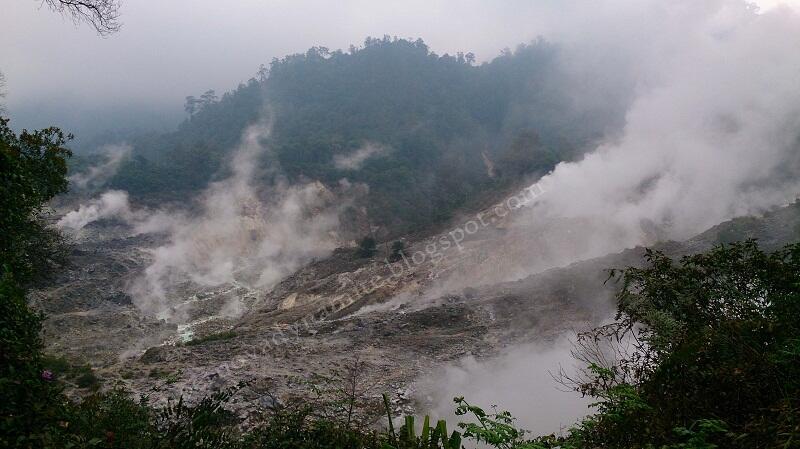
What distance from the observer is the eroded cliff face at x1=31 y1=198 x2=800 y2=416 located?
13.6m

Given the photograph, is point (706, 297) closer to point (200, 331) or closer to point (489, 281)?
point (489, 281)

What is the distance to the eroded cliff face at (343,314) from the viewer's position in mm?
13578

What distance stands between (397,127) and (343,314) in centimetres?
5292

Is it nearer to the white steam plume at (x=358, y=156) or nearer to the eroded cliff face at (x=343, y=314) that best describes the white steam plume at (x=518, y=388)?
the eroded cliff face at (x=343, y=314)

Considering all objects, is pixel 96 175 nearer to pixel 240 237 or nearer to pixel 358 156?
pixel 240 237

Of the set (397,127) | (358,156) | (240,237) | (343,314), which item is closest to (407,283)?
(343,314)

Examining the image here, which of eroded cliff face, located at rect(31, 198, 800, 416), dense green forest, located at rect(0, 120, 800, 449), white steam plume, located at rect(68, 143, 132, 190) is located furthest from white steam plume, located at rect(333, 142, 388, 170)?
dense green forest, located at rect(0, 120, 800, 449)

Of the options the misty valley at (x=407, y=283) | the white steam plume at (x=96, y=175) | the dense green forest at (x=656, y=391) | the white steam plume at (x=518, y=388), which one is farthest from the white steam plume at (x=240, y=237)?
the dense green forest at (x=656, y=391)

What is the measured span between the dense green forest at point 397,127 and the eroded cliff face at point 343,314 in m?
14.5

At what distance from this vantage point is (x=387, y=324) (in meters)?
18.3

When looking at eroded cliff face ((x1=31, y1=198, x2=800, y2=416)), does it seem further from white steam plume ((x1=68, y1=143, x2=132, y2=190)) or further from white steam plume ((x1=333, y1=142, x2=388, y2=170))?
white steam plume ((x1=333, y1=142, x2=388, y2=170))

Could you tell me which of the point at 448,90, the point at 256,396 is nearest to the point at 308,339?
the point at 256,396

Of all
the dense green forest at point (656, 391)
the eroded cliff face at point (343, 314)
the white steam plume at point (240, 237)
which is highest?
the white steam plume at point (240, 237)

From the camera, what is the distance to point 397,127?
232 feet
